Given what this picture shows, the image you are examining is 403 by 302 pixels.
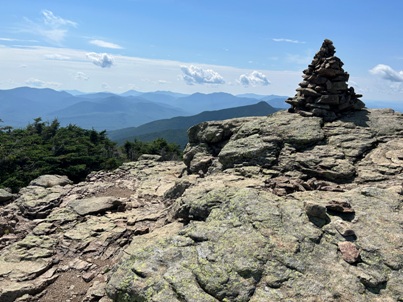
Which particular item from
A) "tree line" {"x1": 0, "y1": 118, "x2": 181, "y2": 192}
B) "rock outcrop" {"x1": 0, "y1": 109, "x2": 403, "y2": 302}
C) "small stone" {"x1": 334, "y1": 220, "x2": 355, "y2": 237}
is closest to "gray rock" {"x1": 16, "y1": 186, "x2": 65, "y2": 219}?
"rock outcrop" {"x1": 0, "y1": 109, "x2": 403, "y2": 302}

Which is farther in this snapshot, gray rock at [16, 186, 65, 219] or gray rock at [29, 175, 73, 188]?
gray rock at [29, 175, 73, 188]

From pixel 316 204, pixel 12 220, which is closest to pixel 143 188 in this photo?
pixel 12 220

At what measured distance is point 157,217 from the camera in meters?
20.2

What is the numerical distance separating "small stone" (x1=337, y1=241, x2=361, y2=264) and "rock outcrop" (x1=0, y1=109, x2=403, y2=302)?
37 millimetres

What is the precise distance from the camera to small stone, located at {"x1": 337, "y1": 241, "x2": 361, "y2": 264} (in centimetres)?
1160

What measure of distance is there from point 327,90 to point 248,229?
16035 millimetres

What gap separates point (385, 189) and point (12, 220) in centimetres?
2406

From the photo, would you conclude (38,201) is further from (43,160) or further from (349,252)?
(43,160)

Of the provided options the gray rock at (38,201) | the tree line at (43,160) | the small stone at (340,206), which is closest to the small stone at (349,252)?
the small stone at (340,206)

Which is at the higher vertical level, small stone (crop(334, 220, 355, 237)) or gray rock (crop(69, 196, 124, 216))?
small stone (crop(334, 220, 355, 237))

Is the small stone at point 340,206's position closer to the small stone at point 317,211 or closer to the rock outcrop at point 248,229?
the rock outcrop at point 248,229

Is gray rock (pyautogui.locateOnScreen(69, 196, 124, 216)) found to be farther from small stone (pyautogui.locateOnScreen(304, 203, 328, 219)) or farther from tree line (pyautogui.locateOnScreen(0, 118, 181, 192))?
tree line (pyautogui.locateOnScreen(0, 118, 181, 192))

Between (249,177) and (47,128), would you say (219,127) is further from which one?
(47,128)

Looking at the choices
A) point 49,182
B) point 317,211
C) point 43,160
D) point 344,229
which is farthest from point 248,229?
point 43,160
